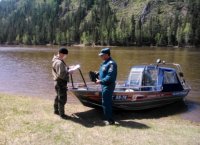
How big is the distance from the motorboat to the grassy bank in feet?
3.21

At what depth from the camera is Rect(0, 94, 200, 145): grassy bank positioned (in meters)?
10.9

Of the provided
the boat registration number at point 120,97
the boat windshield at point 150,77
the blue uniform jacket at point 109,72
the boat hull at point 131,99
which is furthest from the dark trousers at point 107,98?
the boat windshield at point 150,77

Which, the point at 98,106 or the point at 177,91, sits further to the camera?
the point at 177,91

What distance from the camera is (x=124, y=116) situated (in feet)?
52.4

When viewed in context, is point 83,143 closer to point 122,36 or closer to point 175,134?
point 175,134

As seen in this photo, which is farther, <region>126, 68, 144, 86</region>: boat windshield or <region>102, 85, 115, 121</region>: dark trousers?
<region>126, 68, 144, 86</region>: boat windshield

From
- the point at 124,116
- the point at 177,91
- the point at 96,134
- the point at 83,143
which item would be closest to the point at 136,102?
the point at 124,116

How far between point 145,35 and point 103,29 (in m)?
28.0

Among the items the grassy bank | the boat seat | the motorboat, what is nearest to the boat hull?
the motorboat

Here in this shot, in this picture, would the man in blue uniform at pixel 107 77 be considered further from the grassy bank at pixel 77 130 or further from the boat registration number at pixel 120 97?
the boat registration number at pixel 120 97

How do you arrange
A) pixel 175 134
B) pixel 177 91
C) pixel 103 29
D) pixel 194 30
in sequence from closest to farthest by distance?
pixel 175 134 < pixel 177 91 < pixel 194 30 < pixel 103 29

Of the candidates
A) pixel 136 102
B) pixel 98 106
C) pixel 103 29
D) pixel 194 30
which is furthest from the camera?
pixel 103 29

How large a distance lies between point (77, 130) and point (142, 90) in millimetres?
7116

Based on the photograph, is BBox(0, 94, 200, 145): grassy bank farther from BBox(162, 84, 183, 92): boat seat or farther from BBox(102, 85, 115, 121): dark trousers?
BBox(162, 84, 183, 92): boat seat
